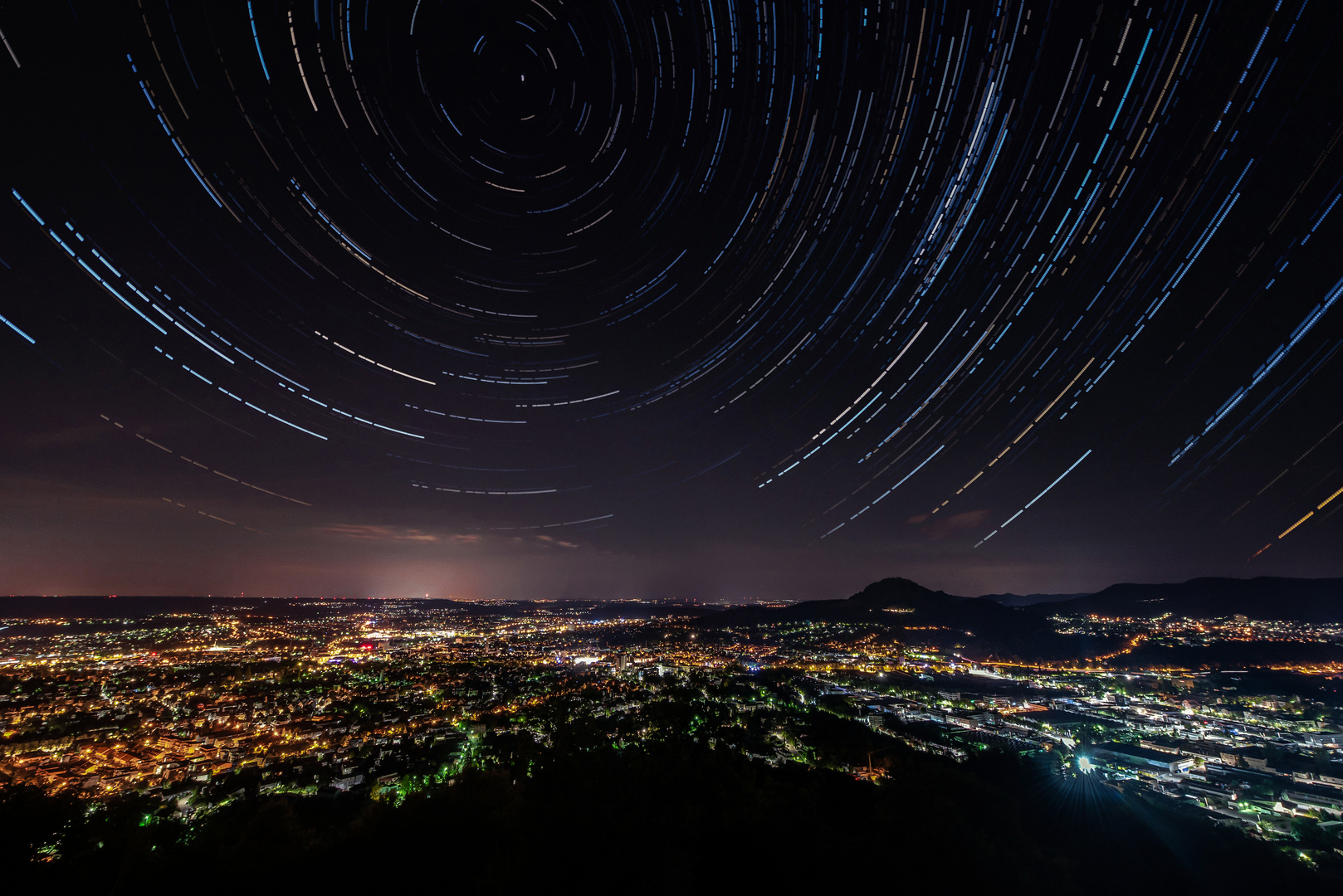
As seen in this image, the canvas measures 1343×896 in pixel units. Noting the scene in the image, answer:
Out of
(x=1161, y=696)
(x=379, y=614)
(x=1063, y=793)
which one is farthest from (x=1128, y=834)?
(x=379, y=614)

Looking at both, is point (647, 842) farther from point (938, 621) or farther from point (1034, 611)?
point (1034, 611)

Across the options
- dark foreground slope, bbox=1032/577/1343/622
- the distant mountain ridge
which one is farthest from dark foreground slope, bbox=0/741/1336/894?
dark foreground slope, bbox=1032/577/1343/622

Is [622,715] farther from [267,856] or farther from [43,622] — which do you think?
[43,622]

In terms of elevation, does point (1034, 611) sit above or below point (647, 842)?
above

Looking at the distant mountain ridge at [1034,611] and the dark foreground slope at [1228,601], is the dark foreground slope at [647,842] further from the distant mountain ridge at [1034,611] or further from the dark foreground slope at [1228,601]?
the dark foreground slope at [1228,601]

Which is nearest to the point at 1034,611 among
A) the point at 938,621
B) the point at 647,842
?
the point at 938,621

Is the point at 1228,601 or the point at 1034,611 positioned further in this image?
the point at 1034,611
